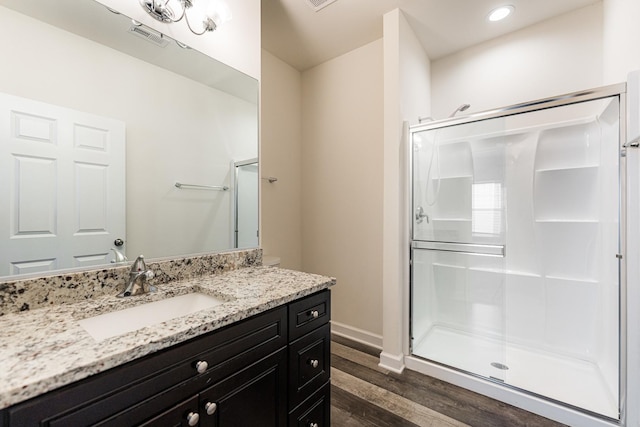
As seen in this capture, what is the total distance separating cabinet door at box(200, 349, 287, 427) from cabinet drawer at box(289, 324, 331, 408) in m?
0.05

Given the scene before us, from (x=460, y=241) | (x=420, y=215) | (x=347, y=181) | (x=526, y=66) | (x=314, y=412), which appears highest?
(x=526, y=66)

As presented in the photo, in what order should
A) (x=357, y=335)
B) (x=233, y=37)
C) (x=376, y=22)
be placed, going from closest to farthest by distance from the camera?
(x=233, y=37) → (x=376, y=22) → (x=357, y=335)

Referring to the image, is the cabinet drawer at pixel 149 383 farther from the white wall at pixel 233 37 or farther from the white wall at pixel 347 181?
the white wall at pixel 347 181

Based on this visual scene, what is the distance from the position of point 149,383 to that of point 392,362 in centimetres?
182

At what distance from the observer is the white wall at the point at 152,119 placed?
0.98 m

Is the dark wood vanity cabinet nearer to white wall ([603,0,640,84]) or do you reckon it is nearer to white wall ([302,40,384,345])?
white wall ([302,40,384,345])

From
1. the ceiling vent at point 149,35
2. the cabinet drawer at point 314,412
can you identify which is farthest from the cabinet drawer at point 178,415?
the ceiling vent at point 149,35

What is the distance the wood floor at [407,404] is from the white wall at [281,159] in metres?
1.19

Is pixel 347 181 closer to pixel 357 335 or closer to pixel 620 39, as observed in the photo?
pixel 357 335

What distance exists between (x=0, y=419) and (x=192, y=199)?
3.42ft

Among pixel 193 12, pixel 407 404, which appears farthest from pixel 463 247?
pixel 193 12

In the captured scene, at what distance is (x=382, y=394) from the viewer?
1.78 metres

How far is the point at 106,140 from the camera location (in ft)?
3.72

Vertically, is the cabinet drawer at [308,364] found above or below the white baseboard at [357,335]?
above
